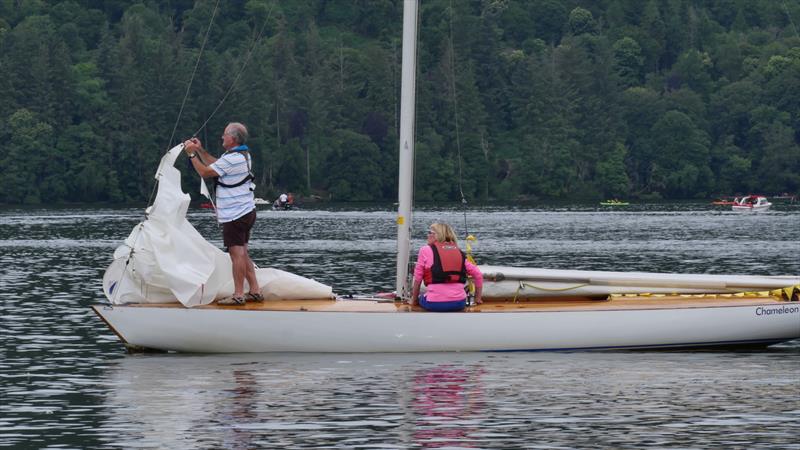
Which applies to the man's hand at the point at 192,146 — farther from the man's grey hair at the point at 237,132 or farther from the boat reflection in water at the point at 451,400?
the boat reflection in water at the point at 451,400

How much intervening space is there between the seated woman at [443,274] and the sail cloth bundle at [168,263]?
8.47 ft

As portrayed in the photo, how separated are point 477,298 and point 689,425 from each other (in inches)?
239

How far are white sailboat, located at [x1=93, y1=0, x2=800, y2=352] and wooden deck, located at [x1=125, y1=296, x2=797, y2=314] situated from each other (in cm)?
3

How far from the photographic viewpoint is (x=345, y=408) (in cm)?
1966

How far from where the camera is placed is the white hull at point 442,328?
23391mm

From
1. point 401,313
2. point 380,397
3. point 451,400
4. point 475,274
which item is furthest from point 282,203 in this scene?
point 451,400

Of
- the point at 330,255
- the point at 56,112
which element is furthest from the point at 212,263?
the point at 56,112

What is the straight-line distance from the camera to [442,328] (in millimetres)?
23484

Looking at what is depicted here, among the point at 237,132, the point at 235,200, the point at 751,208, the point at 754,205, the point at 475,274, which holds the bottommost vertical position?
the point at 475,274

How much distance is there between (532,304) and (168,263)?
536 centimetres

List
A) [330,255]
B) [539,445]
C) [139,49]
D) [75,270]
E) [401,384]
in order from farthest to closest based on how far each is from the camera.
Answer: [139,49], [330,255], [75,270], [401,384], [539,445]

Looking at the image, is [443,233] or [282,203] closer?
[443,233]

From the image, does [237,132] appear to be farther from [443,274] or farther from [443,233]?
[443,274]

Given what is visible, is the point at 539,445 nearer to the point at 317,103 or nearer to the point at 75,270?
the point at 75,270
